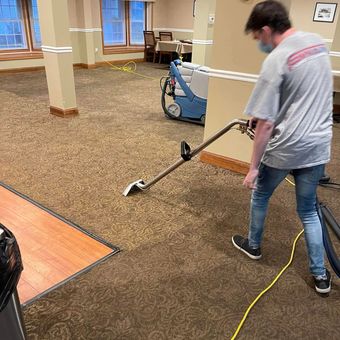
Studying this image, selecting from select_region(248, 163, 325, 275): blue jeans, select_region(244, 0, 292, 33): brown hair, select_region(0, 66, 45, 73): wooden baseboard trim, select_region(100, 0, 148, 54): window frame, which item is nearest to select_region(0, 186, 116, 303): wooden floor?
select_region(248, 163, 325, 275): blue jeans

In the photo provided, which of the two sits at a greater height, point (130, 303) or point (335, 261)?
point (335, 261)

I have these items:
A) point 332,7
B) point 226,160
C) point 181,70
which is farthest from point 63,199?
point 332,7

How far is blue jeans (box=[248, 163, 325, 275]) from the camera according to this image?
156 cm

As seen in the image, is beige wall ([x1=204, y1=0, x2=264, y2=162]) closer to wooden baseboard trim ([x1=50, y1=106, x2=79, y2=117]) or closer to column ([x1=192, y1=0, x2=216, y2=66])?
wooden baseboard trim ([x1=50, y1=106, x2=79, y2=117])

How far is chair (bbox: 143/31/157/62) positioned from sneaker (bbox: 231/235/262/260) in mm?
8790

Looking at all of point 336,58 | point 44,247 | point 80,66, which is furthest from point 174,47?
point 44,247

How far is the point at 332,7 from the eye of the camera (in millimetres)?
6344

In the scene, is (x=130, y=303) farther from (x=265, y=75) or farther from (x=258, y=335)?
(x=265, y=75)

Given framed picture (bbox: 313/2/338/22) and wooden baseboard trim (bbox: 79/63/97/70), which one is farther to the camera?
wooden baseboard trim (bbox: 79/63/97/70)

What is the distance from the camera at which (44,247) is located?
2.02 meters

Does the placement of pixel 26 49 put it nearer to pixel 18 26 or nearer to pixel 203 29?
pixel 18 26

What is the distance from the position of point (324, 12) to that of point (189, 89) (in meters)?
4.08

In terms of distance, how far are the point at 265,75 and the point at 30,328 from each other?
4.82 feet

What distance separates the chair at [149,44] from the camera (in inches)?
385
